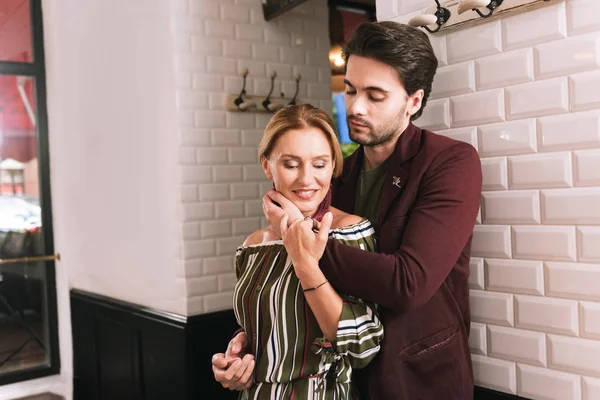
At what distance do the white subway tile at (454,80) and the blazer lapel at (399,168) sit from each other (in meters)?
0.26

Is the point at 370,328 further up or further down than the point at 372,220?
further down

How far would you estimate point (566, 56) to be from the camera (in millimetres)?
1683

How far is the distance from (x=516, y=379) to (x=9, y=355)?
12.1 ft

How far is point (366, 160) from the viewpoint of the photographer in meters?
2.00

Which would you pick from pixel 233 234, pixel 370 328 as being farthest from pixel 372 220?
pixel 233 234

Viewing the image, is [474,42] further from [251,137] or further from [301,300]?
[251,137]

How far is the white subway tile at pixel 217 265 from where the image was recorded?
3.06 meters

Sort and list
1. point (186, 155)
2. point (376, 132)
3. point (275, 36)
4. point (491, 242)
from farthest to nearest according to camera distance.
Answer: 1. point (275, 36)
2. point (186, 155)
3. point (491, 242)
4. point (376, 132)

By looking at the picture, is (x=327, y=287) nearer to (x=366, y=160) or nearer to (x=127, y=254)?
(x=366, y=160)

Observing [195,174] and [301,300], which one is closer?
[301,300]

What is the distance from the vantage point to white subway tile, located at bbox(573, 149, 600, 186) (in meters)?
1.62

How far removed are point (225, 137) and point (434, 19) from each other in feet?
4.93

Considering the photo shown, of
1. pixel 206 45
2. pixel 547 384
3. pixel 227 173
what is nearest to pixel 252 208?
pixel 227 173

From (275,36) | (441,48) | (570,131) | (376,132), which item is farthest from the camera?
(275,36)
